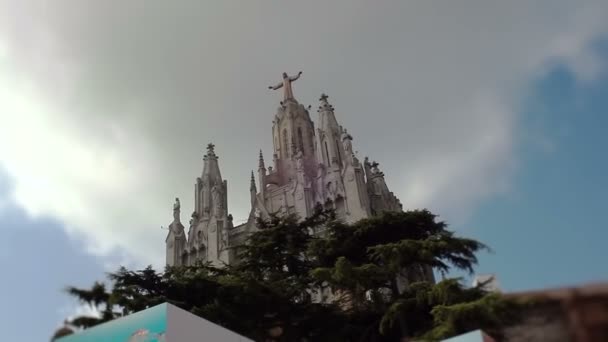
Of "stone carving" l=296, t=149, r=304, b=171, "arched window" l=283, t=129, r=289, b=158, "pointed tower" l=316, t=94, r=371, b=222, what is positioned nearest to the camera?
"pointed tower" l=316, t=94, r=371, b=222

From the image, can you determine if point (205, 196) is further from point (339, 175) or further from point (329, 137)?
point (339, 175)

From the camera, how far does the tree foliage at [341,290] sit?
16.5m

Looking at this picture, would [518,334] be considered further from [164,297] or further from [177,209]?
[177,209]

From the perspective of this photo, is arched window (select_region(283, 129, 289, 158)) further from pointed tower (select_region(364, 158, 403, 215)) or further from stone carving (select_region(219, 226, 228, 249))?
stone carving (select_region(219, 226, 228, 249))

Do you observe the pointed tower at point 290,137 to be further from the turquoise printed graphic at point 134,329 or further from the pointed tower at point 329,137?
the turquoise printed graphic at point 134,329

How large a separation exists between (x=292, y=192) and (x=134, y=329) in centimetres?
2768

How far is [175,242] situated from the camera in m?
40.7

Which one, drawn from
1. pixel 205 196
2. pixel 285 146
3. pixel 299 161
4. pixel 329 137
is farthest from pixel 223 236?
pixel 285 146

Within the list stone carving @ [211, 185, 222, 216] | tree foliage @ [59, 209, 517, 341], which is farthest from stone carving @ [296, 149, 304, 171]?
tree foliage @ [59, 209, 517, 341]

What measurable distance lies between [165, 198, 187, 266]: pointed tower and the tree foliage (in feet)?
57.7

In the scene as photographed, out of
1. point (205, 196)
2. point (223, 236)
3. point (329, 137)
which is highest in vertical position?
point (329, 137)

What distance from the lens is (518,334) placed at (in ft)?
25.9

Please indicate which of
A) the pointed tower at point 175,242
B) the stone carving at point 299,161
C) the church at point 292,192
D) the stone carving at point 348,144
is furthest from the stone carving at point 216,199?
the stone carving at point 348,144

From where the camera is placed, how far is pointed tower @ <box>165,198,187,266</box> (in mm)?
39906
